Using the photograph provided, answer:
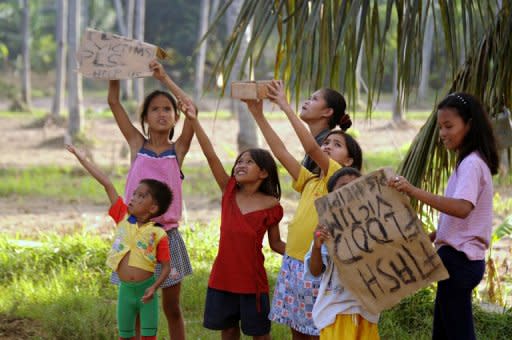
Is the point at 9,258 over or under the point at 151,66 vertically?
under

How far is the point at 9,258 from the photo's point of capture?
7.14 meters

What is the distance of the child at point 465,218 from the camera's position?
144 inches

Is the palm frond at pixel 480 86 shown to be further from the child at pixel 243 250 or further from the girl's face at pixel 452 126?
the child at pixel 243 250

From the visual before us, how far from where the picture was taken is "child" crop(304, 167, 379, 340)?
369 centimetres

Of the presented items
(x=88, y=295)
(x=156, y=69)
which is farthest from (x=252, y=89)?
(x=88, y=295)

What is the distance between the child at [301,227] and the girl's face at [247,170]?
233mm

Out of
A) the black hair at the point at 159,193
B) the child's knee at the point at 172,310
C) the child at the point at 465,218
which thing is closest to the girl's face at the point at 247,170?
the black hair at the point at 159,193

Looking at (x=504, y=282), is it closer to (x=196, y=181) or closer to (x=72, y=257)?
(x=72, y=257)

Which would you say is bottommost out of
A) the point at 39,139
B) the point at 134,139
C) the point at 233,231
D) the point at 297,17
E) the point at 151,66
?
the point at 39,139

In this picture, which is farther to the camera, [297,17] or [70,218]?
[70,218]

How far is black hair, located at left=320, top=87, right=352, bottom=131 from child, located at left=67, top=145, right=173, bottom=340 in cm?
85

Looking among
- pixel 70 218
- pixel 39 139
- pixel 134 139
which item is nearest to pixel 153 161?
pixel 134 139

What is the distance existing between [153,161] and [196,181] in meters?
9.73

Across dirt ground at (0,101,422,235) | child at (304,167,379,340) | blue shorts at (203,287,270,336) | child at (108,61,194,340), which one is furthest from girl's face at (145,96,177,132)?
child at (304,167,379,340)
